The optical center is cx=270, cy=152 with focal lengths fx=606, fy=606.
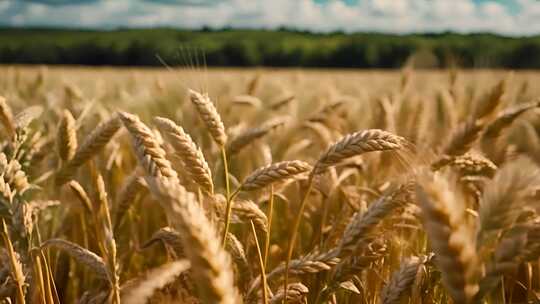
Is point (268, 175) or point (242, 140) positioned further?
point (242, 140)

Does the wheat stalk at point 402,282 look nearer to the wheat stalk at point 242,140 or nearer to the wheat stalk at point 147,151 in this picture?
the wheat stalk at point 147,151

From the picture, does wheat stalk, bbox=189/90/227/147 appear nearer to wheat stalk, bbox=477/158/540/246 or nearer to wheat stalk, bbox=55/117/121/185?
wheat stalk, bbox=55/117/121/185

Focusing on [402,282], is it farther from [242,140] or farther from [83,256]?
[242,140]

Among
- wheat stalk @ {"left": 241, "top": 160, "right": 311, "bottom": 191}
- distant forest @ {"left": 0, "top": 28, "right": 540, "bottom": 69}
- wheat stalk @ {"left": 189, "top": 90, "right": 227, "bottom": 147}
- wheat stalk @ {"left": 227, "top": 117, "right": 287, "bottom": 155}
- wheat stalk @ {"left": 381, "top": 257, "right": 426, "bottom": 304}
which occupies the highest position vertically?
wheat stalk @ {"left": 189, "top": 90, "right": 227, "bottom": 147}

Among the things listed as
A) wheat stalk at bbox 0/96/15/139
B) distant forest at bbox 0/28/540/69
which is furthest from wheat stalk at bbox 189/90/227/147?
distant forest at bbox 0/28/540/69

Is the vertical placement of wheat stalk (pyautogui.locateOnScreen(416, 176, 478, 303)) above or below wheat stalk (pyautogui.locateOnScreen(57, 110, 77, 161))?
above

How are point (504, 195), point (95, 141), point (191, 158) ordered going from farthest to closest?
point (95, 141) < point (191, 158) < point (504, 195)

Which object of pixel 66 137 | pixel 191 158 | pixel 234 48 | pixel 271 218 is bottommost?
pixel 234 48

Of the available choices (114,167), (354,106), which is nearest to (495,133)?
(114,167)

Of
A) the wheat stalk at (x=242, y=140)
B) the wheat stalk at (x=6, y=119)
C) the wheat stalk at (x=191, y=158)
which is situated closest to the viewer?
the wheat stalk at (x=191, y=158)

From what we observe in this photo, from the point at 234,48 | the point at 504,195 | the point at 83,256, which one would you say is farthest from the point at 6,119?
the point at 234,48

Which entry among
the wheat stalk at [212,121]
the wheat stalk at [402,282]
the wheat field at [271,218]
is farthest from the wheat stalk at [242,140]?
the wheat stalk at [402,282]

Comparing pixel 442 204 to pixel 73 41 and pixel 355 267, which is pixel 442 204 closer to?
pixel 355 267

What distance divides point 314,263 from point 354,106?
3.76m
